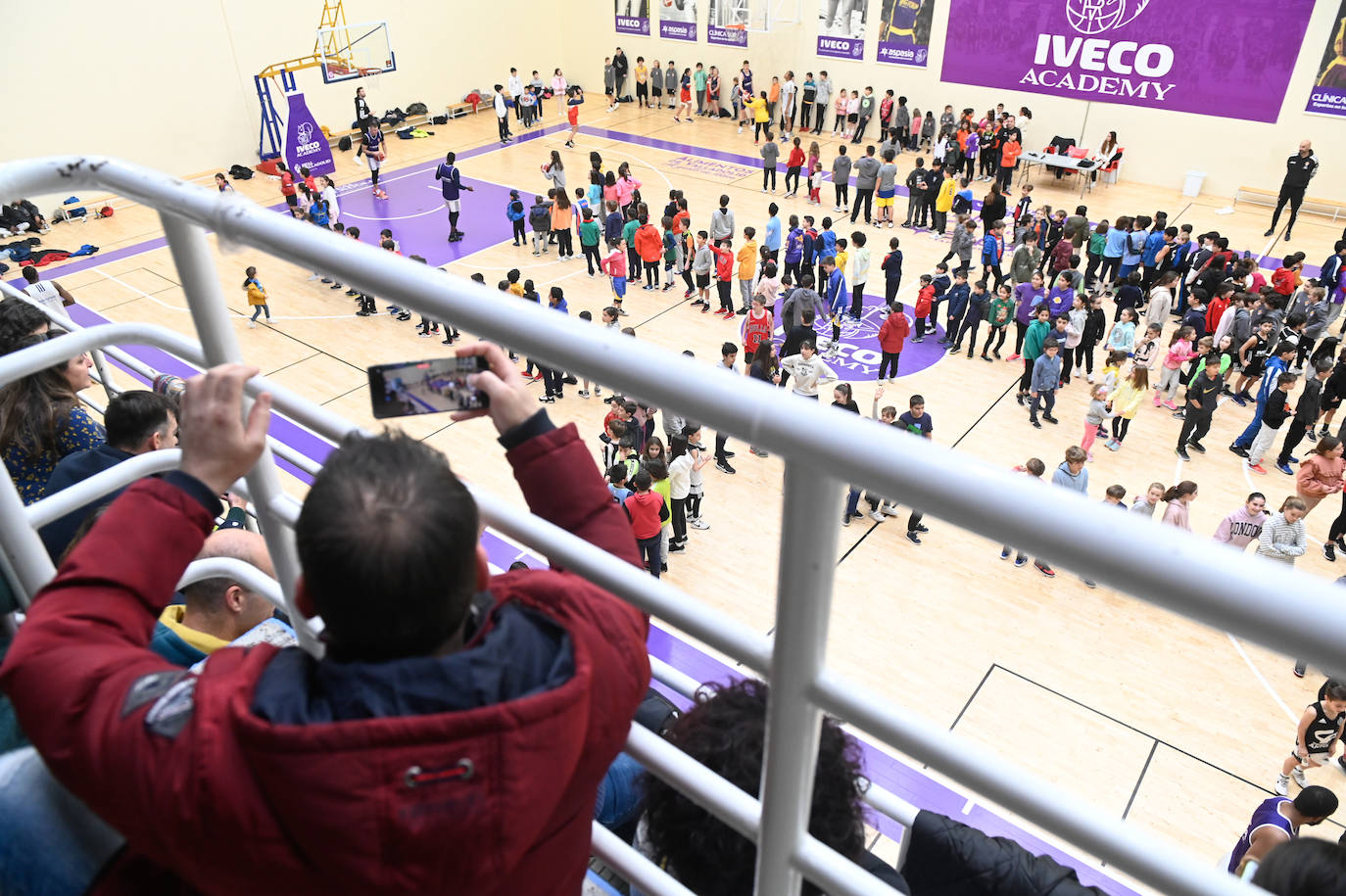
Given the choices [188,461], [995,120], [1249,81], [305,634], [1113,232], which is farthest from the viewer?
[995,120]

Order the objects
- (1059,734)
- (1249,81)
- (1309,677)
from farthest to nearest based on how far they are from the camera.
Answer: (1249,81) → (1309,677) → (1059,734)

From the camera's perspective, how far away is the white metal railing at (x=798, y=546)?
2.29 feet

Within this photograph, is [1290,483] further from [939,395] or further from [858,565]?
[858,565]

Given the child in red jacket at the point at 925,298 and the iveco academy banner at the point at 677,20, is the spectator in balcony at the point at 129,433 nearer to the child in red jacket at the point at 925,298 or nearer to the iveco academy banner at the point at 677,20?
the child in red jacket at the point at 925,298

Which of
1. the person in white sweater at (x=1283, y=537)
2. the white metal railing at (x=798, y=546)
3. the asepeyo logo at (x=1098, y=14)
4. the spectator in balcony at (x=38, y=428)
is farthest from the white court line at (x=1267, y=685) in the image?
the asepeyo logo at (x=1098, y=14)

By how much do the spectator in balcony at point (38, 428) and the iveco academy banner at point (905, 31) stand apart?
23520 mm

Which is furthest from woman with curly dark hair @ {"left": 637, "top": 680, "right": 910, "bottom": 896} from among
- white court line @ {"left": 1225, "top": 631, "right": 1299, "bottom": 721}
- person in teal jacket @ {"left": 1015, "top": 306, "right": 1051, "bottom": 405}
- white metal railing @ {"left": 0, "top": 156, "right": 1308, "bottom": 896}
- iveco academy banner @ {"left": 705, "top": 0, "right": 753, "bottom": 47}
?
iveco academy banner @ {"left": 705, "top": 0, "right": 753, "bottom": 47}

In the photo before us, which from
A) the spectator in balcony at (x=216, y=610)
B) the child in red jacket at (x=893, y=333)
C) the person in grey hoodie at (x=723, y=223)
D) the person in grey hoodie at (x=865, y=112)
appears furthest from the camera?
the person in grey hoodie at (x=865, y=112)

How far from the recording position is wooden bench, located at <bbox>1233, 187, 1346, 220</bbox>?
1877 cm

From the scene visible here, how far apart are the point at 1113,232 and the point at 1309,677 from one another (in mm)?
9361

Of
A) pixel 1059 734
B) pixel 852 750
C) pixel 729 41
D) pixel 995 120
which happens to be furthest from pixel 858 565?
pixel 729 41

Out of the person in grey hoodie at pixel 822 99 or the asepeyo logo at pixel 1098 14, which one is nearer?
the asepeyo logo at pixel 1098 14

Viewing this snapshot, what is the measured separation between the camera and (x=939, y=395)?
12711mm

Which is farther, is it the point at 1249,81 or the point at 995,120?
the point at 995,120
